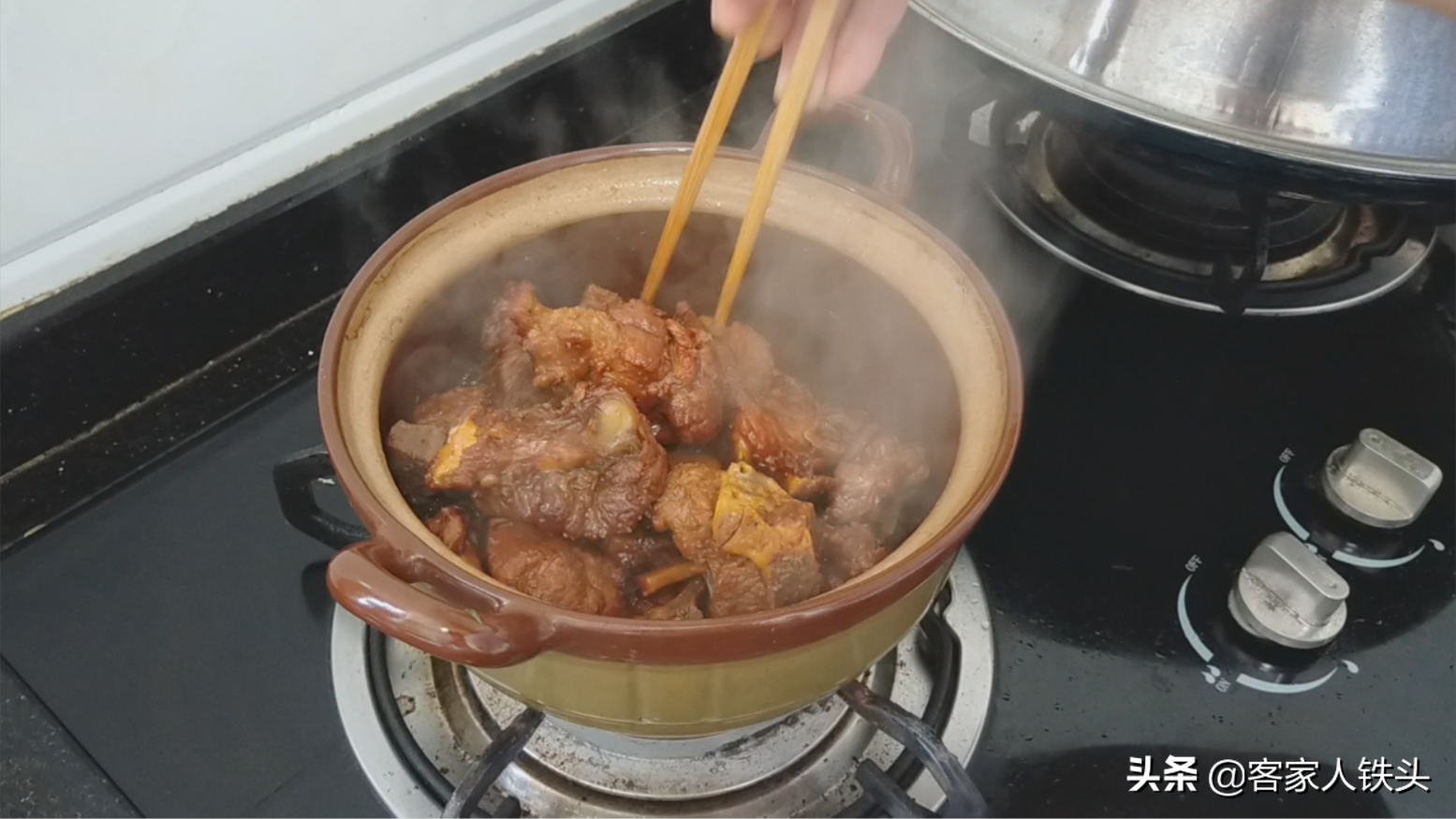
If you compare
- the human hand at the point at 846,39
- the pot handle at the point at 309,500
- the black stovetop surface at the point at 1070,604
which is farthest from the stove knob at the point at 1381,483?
the pot handle at the point at 309,500

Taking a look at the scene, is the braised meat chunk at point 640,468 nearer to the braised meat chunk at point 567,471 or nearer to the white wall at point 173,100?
the braised meat chunk at point 567,471

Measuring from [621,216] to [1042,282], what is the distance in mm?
492

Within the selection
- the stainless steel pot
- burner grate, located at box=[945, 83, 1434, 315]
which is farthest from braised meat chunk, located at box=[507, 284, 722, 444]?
burner grate, located at box=[945, 83, 1434, 315]

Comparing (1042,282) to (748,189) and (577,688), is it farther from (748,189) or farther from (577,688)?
(577,688)

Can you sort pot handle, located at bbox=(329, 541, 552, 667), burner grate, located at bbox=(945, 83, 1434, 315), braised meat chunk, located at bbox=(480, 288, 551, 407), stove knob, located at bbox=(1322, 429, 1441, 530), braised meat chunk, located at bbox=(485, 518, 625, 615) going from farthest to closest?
burner grate, located at bbox=(945, 83, 1434, 315)
stove knob, located at bbox=(1322, 429, 1441, 530)
braised meat chunk, located at bbox=(480, 288, 551, 407)
braised meat chunk, located at bbox=(485, 518, 625, 615)
pot handle, located at bbox=(329, 541, 552, 667)

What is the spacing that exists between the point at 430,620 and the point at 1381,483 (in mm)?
806

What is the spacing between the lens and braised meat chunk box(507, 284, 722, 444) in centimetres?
74

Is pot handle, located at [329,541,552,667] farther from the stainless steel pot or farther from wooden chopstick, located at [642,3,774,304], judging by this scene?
the stainless steel pot

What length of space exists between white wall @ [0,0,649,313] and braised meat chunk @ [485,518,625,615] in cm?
43

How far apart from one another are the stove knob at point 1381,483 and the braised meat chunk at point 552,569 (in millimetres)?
634

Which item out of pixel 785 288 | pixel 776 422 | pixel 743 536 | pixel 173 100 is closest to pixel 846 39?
pixel 785 288

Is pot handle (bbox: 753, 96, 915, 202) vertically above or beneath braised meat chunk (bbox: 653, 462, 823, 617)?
above

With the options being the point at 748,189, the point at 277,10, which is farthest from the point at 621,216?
the point at 277,10

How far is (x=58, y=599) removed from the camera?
0.83 m
